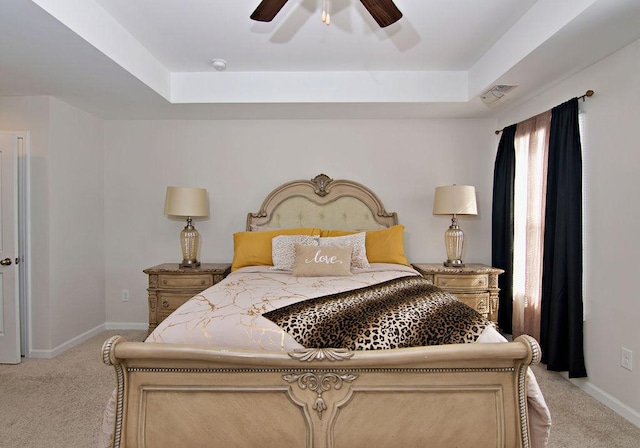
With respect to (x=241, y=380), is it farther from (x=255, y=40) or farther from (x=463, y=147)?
(x=463, y=147)

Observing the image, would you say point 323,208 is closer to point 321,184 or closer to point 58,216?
point 321,184

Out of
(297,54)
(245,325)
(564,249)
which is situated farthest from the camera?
(297,54)

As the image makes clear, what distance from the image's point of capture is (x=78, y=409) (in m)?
2.39

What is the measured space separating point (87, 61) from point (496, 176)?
12.4 feet

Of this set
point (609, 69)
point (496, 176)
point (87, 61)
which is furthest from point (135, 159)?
point (609, 69)

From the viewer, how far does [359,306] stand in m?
1.87

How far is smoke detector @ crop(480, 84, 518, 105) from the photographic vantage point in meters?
3.04

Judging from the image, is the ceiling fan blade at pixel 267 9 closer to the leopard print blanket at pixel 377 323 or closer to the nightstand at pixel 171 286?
the leopard print blanket at pixel 377 323

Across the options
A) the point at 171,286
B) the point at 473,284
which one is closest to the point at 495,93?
the point at 473,284

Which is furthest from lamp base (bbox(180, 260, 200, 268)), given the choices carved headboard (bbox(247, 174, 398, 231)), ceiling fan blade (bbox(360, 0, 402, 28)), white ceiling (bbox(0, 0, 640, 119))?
ceiling fan blade (bbox(360, 0, 402, 28))

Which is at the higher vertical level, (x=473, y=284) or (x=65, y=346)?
(x=473, y=284)

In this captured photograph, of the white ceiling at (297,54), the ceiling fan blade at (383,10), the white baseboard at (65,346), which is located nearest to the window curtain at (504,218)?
the white ceiling at (297,54)

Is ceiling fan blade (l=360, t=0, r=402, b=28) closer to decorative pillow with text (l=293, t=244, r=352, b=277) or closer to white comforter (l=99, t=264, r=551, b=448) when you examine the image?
white comforter (l=99, t=264, r=551, b=448)

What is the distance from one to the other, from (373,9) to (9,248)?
351 cm
